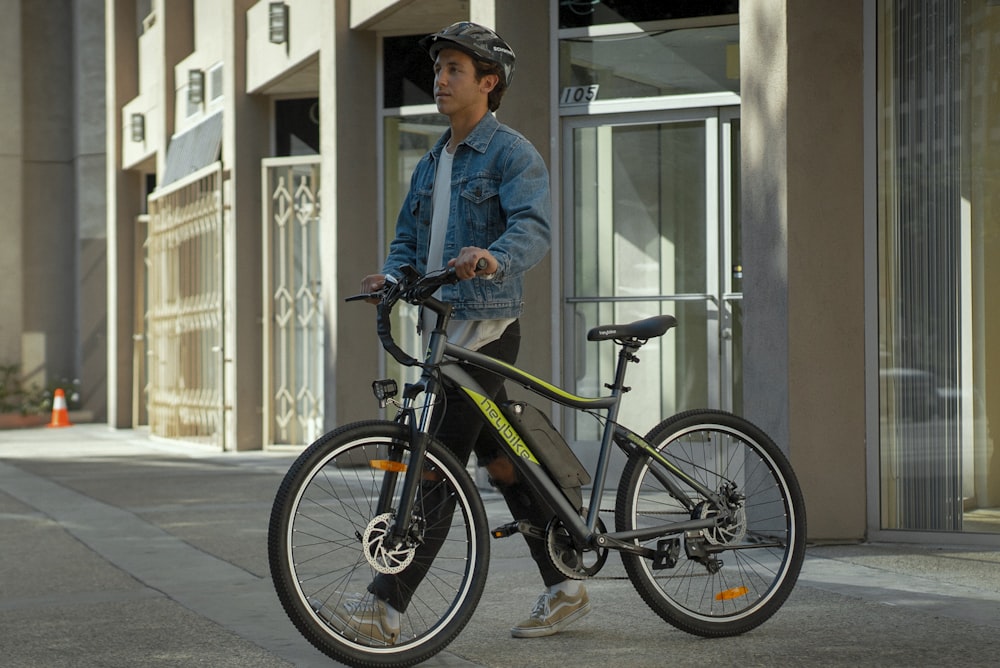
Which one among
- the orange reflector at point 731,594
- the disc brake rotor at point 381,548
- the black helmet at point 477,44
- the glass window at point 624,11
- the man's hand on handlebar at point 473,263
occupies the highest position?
the glass window at point 624,11

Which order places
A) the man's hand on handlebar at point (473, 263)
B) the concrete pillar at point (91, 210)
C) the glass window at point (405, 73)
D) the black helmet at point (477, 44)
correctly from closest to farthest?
the man's hand on handlebar at point (473, 263) → the black helmet at point (477, 44) → the glass window at point (405, 73) → the concrete pillar at point (91, 210)

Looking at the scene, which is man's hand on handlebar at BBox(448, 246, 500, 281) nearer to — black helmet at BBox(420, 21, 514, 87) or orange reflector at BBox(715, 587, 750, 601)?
black helmet at BBox(420, 21, 514, 87)

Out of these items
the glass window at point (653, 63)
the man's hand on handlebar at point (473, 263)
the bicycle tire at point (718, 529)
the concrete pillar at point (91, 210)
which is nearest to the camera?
the man's hand on handlebar at point (473, 263)

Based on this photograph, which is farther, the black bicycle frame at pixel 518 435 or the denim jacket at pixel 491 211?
the denim jacket at pixel 491 211

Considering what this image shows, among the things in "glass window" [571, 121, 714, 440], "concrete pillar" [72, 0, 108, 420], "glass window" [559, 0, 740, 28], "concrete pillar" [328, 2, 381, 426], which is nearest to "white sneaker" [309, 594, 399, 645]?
"glass window" [571, 121, 714, 440]

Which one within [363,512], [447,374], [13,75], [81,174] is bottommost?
[363,512]

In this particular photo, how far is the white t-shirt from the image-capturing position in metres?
4.48

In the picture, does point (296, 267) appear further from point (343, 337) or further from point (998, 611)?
point (998, 611)

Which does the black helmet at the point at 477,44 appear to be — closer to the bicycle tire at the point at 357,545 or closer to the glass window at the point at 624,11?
the bicycle tire at the point at 357,545

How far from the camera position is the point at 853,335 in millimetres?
6598

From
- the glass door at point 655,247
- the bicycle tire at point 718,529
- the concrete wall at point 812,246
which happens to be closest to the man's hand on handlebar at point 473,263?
the bicycle tire at point 718,529

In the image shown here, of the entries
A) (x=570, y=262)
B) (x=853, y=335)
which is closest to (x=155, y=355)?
(x=570, y=262)

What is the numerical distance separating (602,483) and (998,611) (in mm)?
1504

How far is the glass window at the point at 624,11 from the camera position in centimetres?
900
